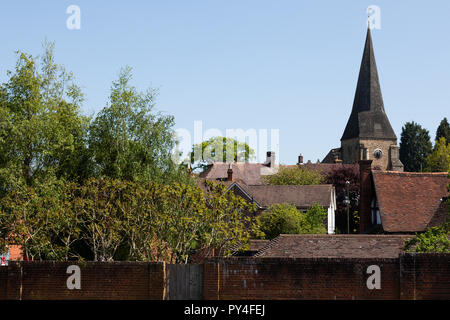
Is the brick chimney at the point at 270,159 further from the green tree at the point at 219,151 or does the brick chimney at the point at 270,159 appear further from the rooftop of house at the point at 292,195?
the rooftop of house at the point at 292,195

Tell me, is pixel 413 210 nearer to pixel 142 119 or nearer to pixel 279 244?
pixel 279 244

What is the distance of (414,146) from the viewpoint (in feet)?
354

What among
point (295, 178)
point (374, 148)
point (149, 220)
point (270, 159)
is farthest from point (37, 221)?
point (374, 148)

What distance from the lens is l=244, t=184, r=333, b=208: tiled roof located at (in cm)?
6028

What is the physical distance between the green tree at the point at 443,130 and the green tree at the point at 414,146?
2.98 metres

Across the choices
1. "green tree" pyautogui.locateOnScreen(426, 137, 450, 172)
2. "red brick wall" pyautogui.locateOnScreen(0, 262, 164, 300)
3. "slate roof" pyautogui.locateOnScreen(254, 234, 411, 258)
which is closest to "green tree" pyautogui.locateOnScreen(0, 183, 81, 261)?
"red brick wall" pyautogui.locateOnScreen(0, 262, 164, 300)

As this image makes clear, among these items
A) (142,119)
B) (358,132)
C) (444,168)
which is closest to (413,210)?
(142,119)

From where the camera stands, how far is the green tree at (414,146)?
106 m

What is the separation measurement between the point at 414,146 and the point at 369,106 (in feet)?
34.3

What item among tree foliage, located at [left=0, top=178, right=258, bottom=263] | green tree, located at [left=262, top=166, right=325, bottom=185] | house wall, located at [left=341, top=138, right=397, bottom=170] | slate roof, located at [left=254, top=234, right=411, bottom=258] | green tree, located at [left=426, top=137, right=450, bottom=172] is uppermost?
house wall, located at [left=341, top=138, right=397, bottom=170]

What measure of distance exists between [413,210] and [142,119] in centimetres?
1858

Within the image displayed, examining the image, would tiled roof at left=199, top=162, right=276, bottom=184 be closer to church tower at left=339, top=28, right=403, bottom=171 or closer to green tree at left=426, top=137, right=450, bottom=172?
church tower at left=339, top=28, right=403, bottom=171

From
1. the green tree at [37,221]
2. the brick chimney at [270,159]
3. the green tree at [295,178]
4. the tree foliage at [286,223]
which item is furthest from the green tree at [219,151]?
the green tree at [37,221]

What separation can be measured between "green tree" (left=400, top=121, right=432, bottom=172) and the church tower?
2256 millimetres
